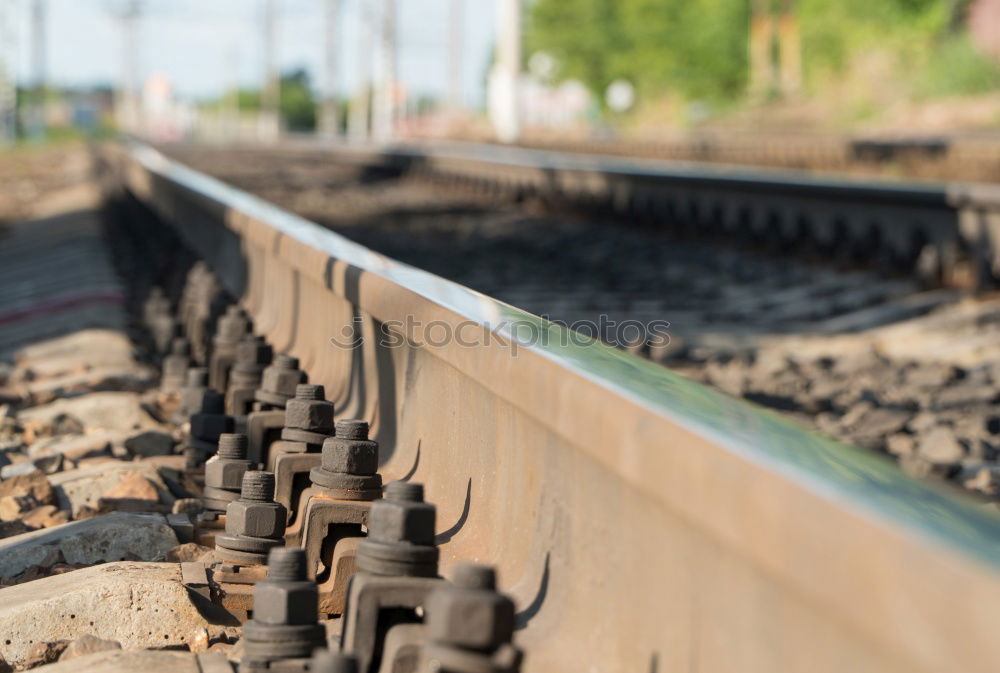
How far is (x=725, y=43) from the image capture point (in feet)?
255

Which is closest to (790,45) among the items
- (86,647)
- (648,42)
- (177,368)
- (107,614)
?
(648,42)

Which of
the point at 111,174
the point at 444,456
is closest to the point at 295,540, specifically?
the point at 444,456

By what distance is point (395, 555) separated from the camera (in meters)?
2.10

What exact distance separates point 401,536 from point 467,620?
1.54 feet

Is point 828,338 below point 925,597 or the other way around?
below

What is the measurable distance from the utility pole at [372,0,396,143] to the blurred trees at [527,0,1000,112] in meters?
14.4

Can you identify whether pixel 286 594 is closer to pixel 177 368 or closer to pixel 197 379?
pixel 197 379

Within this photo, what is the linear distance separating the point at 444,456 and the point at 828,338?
4729mm

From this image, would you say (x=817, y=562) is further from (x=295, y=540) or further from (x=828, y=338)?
(x=828, y=338)

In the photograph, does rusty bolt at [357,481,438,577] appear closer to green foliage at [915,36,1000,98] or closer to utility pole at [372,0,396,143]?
green foliage at [915,36,1000,98]

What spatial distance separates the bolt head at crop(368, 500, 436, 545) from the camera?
2.10m

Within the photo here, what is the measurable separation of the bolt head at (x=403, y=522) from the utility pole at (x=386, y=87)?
1901 inches

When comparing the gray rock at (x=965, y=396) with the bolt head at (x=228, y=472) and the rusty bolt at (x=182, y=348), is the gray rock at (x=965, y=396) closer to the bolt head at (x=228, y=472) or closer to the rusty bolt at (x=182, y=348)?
the rusty bolt at (x=182, y=348)

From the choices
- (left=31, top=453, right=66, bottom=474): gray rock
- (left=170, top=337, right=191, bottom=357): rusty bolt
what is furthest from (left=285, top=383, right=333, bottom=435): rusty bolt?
(left=170, top=337, right=191, bottom=357): rusty bolt
